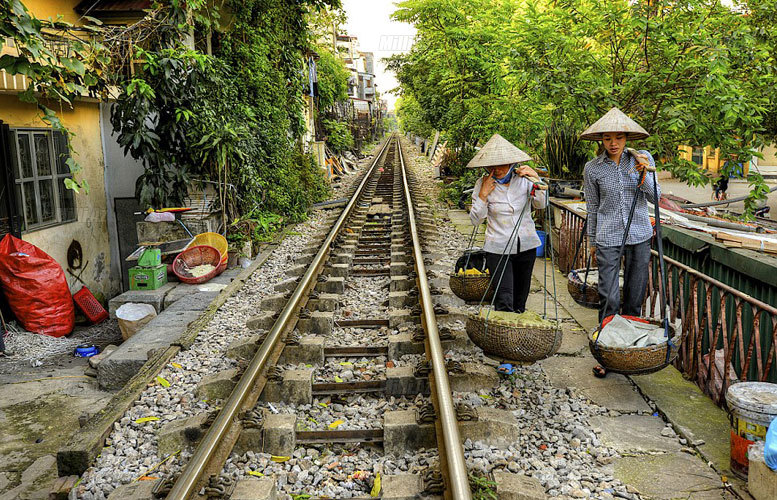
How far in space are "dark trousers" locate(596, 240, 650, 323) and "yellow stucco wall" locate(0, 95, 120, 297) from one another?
7.40 meters

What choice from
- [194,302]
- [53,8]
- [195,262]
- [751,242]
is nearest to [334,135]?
[53,8]

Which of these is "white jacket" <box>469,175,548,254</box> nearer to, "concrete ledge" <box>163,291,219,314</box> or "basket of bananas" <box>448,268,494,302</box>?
"basket of bananas" <box>448,268,494,302</box>

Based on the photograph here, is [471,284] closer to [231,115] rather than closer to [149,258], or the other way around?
[149,258]

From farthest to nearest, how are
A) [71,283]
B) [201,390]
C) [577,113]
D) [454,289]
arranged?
1. [71,283]
2. [577,113]
3. [454,289]
4. [201,390]

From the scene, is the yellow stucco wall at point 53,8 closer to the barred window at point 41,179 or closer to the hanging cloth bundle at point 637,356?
the barred window at point 41,179

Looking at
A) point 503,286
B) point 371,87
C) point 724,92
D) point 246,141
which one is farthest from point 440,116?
point 371,87

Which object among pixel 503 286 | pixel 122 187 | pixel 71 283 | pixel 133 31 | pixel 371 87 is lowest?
pixel 71 283

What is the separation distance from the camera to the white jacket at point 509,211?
503 centimetres

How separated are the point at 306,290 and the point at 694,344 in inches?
150

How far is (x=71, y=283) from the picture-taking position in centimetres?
912

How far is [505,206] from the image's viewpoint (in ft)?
16.5

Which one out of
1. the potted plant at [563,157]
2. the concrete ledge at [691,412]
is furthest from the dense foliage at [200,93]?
the potted plant at [563,157]

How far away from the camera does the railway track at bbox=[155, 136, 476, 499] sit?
10.3ft

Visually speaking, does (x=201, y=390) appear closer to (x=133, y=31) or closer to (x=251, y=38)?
(x=133, y=31)
